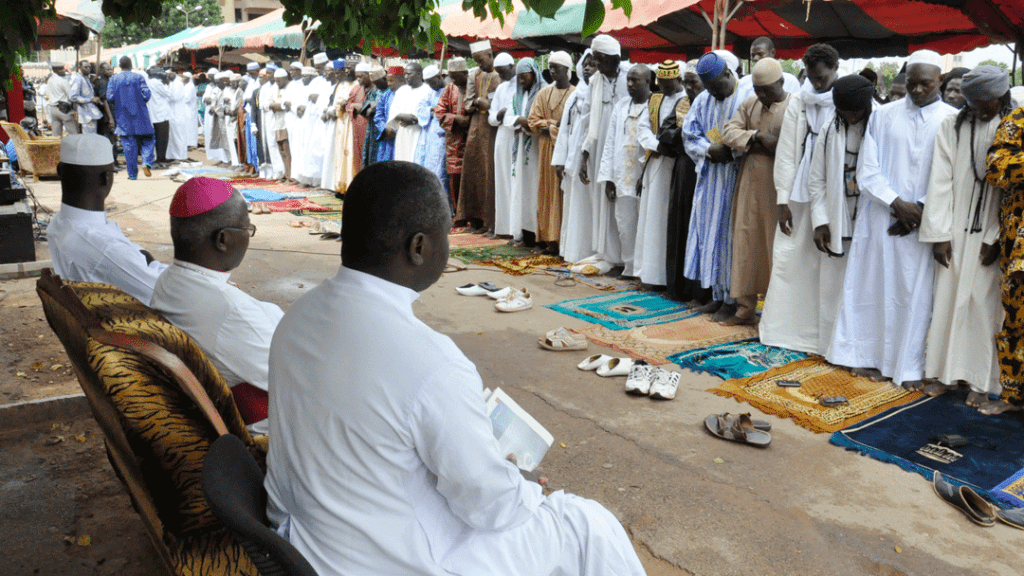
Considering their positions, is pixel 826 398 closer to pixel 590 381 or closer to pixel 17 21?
pixel 590 381

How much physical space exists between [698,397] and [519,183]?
5.08 metres

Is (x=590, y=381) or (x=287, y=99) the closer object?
(x=590, y=381)

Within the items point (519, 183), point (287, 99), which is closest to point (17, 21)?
point (519, 183)

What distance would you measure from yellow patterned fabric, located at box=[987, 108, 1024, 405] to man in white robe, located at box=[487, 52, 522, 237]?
5.86 m

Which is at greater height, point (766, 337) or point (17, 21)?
point (17, 21)

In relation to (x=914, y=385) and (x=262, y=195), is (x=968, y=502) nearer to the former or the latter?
(x=914, y=385)

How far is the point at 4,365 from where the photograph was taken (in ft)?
16.5

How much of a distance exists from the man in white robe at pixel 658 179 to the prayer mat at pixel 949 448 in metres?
2.87

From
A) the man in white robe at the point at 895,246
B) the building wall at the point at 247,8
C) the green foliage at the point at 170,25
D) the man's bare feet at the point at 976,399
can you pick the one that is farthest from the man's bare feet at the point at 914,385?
the building wall at the point at 247,8

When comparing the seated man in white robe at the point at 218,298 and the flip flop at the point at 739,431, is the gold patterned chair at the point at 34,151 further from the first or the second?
the flip flop at the point at 739,431

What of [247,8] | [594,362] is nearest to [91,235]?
[594,362]

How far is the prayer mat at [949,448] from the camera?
3756mm

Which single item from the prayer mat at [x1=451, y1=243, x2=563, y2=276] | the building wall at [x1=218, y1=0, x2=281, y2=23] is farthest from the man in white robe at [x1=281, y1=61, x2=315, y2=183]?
Answer: the building wall at [x1=218, y1=0, x2=281, y2=23]

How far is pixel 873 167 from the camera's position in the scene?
16.1 ft
